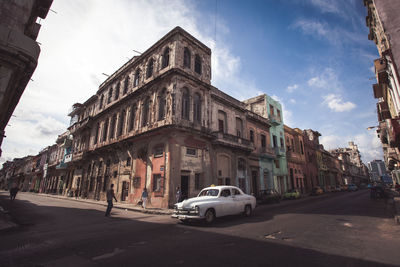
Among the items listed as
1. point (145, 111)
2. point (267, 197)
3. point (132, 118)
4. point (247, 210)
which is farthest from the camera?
point (132, 118)

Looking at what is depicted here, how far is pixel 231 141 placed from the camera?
64.2 feet

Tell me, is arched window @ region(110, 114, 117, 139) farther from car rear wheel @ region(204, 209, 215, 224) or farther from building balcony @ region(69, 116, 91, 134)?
car rear wheel @ region(204, 209, 215, 224)

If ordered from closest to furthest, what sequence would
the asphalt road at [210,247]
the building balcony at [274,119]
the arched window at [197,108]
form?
1. the asphalt road at [210,247]
2. the arched window at [197,108]
3. the building balcony at [274,119]

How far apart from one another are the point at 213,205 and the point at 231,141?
11818 millimetres

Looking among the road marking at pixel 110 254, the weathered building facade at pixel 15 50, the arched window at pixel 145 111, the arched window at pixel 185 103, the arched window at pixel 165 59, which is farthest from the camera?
the arched window at pixel 145 111

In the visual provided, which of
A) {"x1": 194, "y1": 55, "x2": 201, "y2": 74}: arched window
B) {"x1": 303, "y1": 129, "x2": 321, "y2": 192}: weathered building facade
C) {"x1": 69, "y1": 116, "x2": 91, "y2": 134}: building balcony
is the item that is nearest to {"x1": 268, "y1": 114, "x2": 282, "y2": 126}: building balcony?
{"x1": 303, "y1": 129, "x2": 321, "y2": 192}: weathered building facade

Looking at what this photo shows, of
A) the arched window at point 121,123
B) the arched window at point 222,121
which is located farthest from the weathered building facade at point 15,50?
the arched window at point 222,121

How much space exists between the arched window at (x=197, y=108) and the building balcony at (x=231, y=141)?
7.20 feet

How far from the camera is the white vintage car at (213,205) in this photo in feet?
26.1

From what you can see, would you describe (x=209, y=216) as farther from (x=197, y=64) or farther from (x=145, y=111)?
(x=197, y=64)

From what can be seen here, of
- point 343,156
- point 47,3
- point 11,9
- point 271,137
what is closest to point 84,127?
point 47,3

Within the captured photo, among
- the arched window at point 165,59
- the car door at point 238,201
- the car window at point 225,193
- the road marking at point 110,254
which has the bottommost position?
the road marking at point 110,254

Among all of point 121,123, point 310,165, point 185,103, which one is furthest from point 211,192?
point 310,165

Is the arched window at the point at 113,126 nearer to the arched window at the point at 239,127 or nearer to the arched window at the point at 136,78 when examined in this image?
the arched window at the point at 136,78
